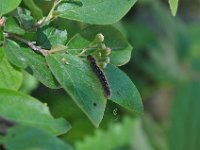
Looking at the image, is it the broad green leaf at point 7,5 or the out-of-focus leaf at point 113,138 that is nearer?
the broad green leaf at point 7,5

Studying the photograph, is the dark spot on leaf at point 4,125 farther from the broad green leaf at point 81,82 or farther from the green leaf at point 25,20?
the green leaf at point 25,20

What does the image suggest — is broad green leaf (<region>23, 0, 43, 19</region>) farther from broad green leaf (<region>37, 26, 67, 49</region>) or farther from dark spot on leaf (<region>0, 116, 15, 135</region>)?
dark spot on leaf (<region>0, 116, 15, 135</region>)

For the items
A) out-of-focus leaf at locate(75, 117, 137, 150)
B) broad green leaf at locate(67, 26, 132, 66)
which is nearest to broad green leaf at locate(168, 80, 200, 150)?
out-of-focus leaf at locate(75, 117, 137, 150)

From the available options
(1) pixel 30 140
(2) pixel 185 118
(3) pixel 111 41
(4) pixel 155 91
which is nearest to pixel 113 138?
(2) pixel 185 118

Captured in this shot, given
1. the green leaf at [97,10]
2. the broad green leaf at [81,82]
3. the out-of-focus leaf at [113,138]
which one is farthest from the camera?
the out-of-focus leaf at [113,138]

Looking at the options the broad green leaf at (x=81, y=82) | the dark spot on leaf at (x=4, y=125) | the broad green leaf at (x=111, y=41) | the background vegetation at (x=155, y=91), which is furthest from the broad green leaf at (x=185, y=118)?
the dark spot on leaf at (x=4, y=125)

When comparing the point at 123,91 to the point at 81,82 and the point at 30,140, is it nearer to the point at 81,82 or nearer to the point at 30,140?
the point at 81,82
